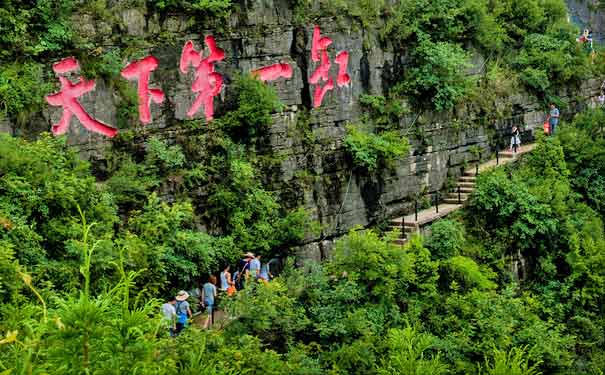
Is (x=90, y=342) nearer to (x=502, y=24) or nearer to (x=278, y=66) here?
(x=278, y=66)

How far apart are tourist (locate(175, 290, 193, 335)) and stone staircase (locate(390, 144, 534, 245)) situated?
14.3 ft

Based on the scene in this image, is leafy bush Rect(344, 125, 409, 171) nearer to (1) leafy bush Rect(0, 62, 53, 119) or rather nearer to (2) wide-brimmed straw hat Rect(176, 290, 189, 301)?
(2) wide-brimmed straw hat Rect(176, 290, 189, 301)

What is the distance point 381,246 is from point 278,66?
374cm

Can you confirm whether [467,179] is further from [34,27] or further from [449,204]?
[34,27]

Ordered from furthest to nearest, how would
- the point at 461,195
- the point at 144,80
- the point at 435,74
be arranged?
1. the point at 461,195
2. the point at 435,74
3. the point at 144,80

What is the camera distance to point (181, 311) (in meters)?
10.2

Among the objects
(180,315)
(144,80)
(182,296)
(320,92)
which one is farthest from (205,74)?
(180,315)

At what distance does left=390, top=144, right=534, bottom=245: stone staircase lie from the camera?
14.2m

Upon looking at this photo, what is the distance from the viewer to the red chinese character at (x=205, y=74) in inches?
471

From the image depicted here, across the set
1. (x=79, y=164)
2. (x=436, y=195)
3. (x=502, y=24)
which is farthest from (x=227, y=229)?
(x=502, y=24)

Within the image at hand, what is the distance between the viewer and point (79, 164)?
1042 centimetres

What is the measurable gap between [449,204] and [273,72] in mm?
5030

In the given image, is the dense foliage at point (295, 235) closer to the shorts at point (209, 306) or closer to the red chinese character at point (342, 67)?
the shorts at point (209, 306)

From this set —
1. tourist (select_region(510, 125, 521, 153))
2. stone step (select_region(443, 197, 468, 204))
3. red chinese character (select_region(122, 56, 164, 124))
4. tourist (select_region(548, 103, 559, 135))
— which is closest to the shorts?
red chinese character (select_region(122, 56, 164, 124))
